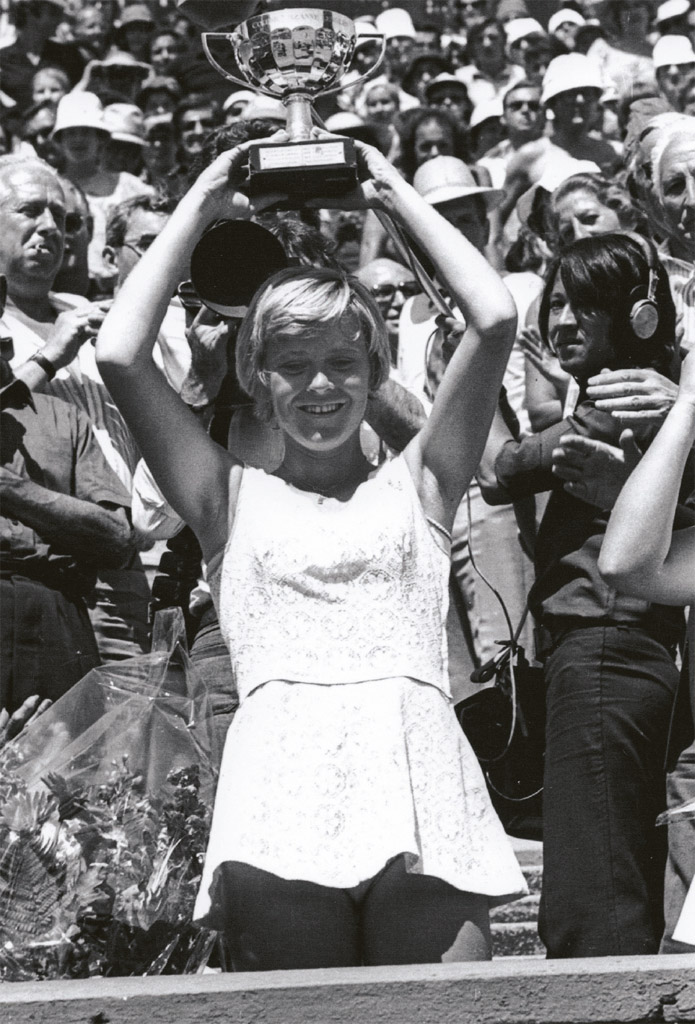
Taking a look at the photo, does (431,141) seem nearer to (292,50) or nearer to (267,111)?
(267,111)

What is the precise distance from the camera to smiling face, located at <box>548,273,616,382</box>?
3926mm

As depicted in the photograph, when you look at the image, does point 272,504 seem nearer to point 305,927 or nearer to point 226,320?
point 305,927

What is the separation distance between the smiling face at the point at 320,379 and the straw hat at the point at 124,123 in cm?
595

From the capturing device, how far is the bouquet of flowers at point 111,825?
11.0 ft

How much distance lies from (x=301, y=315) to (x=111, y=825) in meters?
1.16

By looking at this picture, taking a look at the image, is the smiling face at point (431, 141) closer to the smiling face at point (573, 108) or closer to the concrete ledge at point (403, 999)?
the smiling face at point (573, 108)

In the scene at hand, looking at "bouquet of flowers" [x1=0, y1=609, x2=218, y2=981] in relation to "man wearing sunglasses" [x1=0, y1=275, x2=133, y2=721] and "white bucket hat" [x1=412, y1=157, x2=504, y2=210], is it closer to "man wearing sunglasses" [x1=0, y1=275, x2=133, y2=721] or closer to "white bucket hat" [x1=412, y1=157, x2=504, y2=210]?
"man wearing sunglasses" [x1=0, y1=275, x2=133, y2=721]

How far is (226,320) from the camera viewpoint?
3.97 m

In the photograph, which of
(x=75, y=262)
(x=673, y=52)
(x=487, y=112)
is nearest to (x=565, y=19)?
(x=673, y=52)

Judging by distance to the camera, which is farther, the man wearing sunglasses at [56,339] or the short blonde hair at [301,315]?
the man wearing sunglasses at [56,339]

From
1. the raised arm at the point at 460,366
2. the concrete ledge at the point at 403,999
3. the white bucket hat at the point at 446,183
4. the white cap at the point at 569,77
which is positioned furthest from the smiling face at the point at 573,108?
the concrete ledge at the point at 403,999

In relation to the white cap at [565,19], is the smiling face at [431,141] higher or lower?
lower

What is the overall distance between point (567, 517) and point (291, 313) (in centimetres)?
106

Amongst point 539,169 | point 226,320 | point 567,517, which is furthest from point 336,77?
point 539,169
